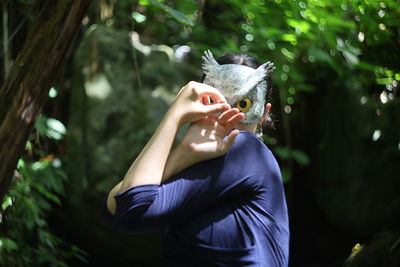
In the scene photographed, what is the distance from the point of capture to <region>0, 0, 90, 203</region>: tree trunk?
5.78 ft

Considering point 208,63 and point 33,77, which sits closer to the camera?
point 208,63

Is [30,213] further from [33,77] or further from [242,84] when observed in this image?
[242,84]

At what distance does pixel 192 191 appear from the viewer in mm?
1302

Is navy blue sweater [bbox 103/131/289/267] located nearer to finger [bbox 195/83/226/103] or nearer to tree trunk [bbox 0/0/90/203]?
finger [bbox 195/83/226/103]

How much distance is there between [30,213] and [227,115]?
2.06 metres

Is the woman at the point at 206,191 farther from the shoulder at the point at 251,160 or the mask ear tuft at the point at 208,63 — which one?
the mask ear tuft at the point at 208,63

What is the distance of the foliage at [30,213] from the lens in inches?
110

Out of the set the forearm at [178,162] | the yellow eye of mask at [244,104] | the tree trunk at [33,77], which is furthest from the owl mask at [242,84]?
the tree trunk at [33,77]

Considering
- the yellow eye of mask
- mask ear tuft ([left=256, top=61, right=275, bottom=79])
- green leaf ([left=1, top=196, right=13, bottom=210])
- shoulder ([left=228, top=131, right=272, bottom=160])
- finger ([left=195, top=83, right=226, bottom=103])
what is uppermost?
finger ([left=195, top=83, right=226, bottom=103])

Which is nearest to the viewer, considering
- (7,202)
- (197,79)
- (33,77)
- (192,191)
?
(192,191)

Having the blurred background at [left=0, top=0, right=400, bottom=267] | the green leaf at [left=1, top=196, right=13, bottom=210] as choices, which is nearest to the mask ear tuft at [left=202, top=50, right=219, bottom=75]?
the blurred background at [left=0, top=0, right=400, bottom=267]

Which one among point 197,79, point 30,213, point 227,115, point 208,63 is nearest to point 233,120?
point 227,115

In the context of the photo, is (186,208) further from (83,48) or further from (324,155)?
(324,155)

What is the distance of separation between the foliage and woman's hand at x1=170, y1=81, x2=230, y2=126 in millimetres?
1539
